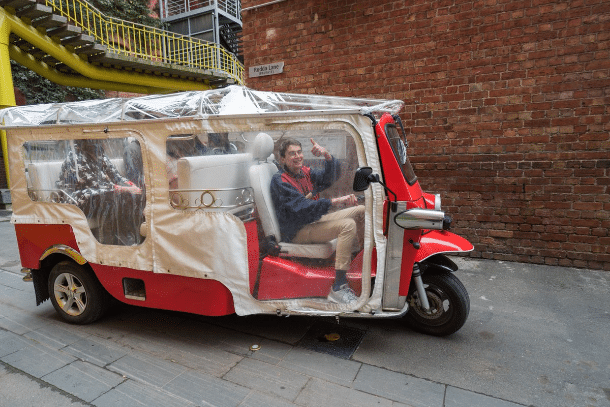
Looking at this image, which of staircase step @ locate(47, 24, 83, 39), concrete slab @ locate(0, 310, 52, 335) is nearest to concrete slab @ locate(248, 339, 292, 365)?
concrete slab @ locate(0, 310, 52, 335)

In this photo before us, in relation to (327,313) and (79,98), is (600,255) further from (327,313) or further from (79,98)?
(79,98)

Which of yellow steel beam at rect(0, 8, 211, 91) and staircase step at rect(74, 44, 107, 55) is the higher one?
staircase step at rect(74, 44, 107, 55)

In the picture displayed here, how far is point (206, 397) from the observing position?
2.62 m

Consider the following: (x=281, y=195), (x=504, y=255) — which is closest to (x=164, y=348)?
(x=281, y=195)

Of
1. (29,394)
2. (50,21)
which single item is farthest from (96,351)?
(50,21)

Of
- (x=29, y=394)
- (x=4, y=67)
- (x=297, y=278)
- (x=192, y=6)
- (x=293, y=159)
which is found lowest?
(x=29, y=394)

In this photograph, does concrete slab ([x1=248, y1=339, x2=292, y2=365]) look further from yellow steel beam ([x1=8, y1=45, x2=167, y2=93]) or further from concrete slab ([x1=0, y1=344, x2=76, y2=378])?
yellow steel beam ([x1=8, y1=45, x2=167, y2=93])

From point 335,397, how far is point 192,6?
19.9m

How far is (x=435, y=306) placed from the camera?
3.37m

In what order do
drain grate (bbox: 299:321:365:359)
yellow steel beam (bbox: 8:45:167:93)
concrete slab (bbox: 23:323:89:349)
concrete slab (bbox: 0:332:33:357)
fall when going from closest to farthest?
drain grate (bbox: 299:321:365:359) < concrete slab (bbox: 0:332:33:357) < concrete slab (bbox: 23:323:89:349) < yellow steel beam (bbox: 8:45:167:93)

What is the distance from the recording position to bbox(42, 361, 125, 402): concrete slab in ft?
8.83

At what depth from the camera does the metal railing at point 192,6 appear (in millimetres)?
17844

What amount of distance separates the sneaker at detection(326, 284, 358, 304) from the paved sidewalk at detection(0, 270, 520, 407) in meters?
0.51

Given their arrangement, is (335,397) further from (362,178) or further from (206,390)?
(362,178)
